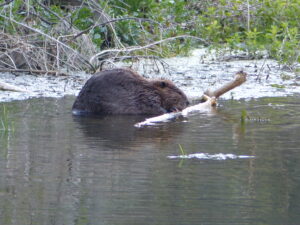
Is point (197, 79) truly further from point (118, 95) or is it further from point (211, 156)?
point (211, 156)

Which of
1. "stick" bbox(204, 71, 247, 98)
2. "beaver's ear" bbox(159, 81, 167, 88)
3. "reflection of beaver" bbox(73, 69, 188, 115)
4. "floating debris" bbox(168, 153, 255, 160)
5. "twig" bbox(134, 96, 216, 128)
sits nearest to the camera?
"floating debris" bbox(168, 153, 255, 160)

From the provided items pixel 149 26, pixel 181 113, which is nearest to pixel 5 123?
pixel 181 113

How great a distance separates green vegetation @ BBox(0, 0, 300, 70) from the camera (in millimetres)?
10266

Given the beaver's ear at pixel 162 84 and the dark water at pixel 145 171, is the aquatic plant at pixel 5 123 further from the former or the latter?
the beaver's ear at pixel 162 84

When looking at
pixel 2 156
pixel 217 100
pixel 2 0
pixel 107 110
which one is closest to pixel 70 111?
pixel 107 110

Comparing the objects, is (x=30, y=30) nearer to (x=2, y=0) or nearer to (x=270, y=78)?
(x=2, y=0)

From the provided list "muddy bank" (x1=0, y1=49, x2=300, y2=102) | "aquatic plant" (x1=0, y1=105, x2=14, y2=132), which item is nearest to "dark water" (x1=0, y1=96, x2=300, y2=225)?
"aquatic plant" (x1=0, y1=105, x2=14, y2=132)

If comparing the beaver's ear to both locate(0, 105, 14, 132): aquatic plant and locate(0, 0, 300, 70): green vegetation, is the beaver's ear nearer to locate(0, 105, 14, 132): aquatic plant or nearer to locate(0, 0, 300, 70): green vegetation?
locate(0, 105, 14, 132): aquatic plant

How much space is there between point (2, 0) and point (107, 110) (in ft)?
11.1

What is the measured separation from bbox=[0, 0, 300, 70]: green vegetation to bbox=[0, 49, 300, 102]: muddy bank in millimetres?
227

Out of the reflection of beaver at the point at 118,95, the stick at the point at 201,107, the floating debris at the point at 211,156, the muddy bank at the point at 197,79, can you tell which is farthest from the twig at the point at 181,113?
the floating debris at the point at 211,156

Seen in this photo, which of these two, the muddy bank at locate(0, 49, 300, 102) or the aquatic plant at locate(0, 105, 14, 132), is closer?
the aquatic plant at locate(0, 105, 14, 132)

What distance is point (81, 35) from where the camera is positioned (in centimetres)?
1035

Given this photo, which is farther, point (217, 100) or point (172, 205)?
point (217, 100)
